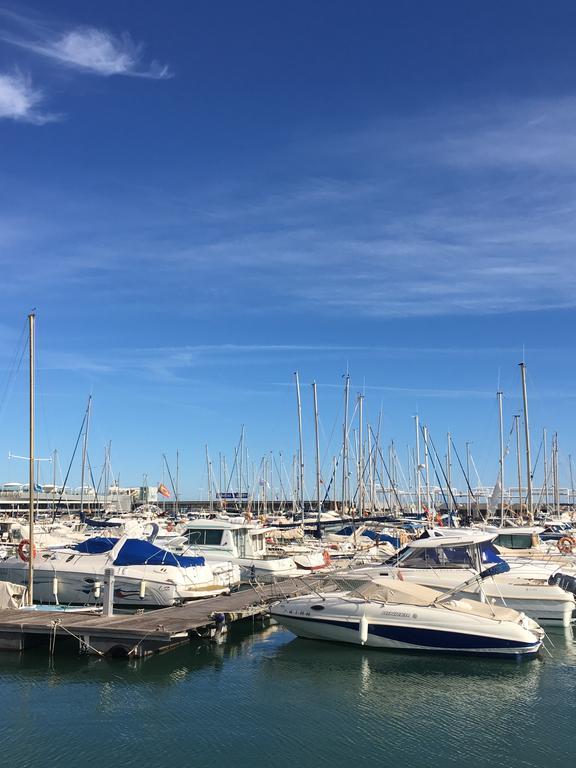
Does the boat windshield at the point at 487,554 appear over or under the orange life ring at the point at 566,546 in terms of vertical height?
over

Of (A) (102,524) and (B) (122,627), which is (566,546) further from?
(A) (102,524)

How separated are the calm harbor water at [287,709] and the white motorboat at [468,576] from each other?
3819mm

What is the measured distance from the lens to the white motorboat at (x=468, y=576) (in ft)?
80.8

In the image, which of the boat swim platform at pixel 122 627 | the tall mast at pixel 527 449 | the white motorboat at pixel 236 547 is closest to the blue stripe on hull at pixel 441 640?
the boat swim platform at pixel 122 627

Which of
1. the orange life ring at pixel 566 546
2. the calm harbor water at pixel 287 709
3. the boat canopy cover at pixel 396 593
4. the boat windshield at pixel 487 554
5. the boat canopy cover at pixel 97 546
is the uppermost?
the boat canopy cover at pixel 97 546

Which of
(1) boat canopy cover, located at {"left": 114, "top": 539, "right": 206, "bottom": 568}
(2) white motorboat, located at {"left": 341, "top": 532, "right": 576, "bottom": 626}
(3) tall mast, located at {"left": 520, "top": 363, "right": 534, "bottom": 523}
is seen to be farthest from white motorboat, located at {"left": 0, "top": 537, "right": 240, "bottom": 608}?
(3) tall mast, located at {"left": 520, "top": 363, "right": 534, "bottom": 523}

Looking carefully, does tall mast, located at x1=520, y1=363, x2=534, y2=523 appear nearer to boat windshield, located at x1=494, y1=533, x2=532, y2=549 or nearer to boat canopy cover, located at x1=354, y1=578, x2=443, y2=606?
boat windshield, located at x1=494, y1=533, x2=532, y2=549

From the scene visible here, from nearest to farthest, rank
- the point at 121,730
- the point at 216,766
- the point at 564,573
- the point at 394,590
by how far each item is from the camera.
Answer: the point at 216,766, the point at 121,730, the point at 394,590, the point at 564,573

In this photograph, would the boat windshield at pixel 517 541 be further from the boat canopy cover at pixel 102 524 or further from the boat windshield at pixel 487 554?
the boat canopy cover at pixel 102 524

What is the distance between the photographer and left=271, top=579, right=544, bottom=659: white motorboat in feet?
65.1

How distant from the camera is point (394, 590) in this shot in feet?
70.2

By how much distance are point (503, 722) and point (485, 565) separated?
Answer: 10.0 metres

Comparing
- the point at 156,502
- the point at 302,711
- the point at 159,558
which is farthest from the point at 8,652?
the point at 156,502

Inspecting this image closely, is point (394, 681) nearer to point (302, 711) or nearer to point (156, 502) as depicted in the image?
point (302, 711)
